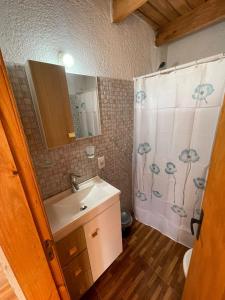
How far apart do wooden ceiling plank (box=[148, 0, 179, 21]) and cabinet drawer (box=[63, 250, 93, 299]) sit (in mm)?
2259

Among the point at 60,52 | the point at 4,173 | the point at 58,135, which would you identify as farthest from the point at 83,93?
the point at 4,173

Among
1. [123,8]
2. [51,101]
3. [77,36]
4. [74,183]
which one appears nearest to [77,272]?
[74,183]

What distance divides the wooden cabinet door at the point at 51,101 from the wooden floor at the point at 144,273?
1.32 meters

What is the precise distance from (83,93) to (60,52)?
1.06ft

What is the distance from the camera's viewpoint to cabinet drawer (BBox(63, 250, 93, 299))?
96cm

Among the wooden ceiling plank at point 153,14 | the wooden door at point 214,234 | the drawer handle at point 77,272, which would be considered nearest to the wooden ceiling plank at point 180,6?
the wooden ceiling plank at point 153,14

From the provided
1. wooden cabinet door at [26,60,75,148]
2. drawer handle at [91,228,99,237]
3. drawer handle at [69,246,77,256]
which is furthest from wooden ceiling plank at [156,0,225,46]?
drawer handle at [69,246,77,256]

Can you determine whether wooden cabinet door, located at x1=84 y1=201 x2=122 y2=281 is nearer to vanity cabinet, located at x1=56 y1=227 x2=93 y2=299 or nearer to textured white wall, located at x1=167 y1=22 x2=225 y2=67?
vanity cabinet, located at x1=56 y1=227 x2=93 y2=299

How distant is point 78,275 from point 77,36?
181cm

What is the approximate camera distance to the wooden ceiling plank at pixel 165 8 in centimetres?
130

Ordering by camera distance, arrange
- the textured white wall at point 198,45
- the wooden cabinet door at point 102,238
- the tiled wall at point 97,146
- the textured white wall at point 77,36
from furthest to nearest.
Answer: the textured white wall at point 198,45 < the wooden cabinet door at point 102,238 < the tiled wall at point 97,146 < the textured white wall at point 77,36

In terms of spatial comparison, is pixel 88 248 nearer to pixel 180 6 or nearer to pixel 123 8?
pixel 123 8

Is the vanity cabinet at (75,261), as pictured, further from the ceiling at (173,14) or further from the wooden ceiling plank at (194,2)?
the wooden ceiling plank at (194,2)

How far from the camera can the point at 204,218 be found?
1.89 feet
